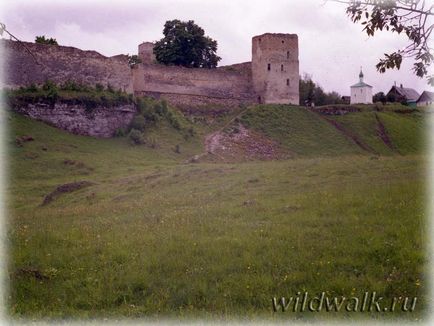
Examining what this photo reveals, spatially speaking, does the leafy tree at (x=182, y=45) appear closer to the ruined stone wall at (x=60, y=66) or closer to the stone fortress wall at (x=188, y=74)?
the stone fortress wall at (x=188, y=74)

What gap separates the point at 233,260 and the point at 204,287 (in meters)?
0.97

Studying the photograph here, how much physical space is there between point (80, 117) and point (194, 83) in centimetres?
1350

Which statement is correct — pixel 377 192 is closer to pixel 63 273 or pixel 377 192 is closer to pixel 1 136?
pixel 63 273

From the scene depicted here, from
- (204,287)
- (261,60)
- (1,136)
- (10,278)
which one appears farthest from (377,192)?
(261,60)

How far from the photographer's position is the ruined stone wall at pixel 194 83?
41625 mm

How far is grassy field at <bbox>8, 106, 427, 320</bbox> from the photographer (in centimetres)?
725

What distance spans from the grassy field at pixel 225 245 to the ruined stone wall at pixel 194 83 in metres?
24.2

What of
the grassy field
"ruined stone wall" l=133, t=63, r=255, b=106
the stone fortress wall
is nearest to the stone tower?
the stone fortress wall

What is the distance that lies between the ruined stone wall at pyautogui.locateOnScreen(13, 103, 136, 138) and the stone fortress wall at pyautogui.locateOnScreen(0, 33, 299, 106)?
3004 mm

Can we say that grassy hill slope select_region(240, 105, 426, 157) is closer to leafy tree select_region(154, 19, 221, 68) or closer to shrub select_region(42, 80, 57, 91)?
leafy tree select_region(154, 19, 221, 68)

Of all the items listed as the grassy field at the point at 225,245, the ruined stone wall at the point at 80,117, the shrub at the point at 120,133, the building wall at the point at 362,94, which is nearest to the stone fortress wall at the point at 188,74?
the ruined stone wall at the point at 80,117

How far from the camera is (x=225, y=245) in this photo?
9062 millimetres

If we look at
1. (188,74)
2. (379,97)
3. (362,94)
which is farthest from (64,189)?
(362,94)

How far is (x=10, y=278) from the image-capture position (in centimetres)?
801
